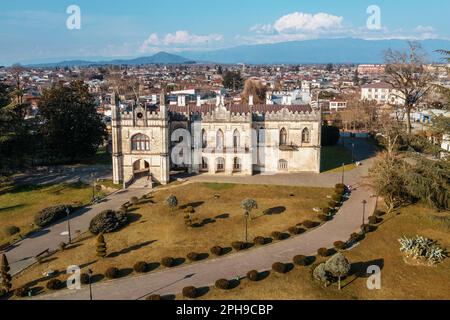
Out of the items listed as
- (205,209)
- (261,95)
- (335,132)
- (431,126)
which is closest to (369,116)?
(335,132)

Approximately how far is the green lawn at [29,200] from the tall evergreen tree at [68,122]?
483 inches

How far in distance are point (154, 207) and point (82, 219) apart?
8471 mm

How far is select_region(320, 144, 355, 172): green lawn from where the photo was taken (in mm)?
66625

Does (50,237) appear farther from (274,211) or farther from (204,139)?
(204,139)

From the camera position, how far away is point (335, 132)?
271 ft

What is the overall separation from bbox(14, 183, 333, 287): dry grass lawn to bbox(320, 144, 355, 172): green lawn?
1220cm

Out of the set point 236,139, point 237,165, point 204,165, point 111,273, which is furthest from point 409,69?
point 111,273

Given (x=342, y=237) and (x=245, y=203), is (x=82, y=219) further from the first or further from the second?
(x=342, y=237)

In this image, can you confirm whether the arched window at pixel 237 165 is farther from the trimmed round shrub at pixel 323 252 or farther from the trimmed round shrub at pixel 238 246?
the trimmed round shrub at pixel 323 252

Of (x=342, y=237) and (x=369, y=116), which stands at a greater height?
(x=369, y=116)

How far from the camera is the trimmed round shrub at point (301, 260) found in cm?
3622

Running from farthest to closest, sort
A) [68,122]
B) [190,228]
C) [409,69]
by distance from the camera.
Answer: [409,69] < [68,122] < [190,228]

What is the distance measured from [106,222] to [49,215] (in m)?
8.87

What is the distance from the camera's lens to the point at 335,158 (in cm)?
7262
